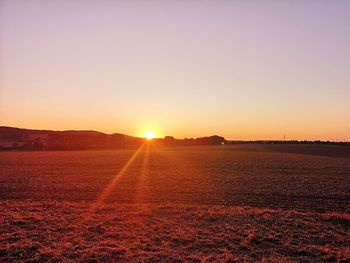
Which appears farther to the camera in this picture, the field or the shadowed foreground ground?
the field

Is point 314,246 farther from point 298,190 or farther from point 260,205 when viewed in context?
point 298,190

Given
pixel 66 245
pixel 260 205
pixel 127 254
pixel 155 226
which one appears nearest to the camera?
pixel 127 254

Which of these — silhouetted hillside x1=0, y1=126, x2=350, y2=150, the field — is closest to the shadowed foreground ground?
the field

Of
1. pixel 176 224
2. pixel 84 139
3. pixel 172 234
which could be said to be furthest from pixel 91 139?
pixel 172 234

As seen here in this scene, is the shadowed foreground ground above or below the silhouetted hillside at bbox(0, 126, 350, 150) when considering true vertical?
below

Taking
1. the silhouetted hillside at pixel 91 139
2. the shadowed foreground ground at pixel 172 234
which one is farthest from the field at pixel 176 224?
the silhouetted hillside at pixel 91 139

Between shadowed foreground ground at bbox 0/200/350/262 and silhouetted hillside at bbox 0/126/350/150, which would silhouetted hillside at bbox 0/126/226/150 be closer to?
silhouetted hillside at bbox 0/126/350/150

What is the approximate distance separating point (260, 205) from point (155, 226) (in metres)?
6.28

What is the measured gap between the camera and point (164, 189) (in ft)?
69.6

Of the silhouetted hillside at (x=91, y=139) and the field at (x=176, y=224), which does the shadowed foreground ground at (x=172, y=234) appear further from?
the silhouetted hillside at (x=91, y=139)

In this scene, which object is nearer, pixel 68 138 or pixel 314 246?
pixel 314 246

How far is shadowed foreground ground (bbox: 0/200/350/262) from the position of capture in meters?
9.42

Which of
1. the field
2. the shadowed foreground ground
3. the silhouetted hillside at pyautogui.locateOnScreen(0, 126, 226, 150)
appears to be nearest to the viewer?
the shadowed foreground ground

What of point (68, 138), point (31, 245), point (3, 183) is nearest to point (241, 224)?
point (31, 245)
